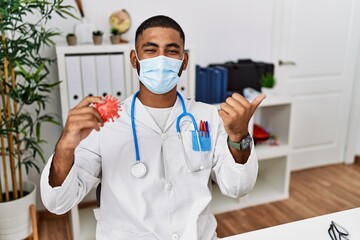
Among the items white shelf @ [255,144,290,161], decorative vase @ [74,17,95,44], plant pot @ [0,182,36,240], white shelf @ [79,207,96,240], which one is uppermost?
decorative vase @ [74,17,95,44]

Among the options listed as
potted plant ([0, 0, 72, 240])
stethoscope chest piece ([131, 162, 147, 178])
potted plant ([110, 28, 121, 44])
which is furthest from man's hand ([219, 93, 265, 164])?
potted plant ([110, 28, 121, 44])

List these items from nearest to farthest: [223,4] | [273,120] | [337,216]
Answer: [337,216] → [223,4] → [273,120]

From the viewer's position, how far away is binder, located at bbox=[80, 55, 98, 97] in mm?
2182

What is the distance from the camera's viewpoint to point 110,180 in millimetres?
1318

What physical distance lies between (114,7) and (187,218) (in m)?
1.70

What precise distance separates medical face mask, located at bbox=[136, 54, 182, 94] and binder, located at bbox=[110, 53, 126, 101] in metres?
0.92

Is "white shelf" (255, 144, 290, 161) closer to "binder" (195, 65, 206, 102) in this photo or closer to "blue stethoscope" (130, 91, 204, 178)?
"binder" (195, 65, 206, 102)

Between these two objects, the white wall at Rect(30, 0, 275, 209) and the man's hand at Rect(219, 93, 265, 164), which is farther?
the white wall at Rect(30, 0, 275, 209)

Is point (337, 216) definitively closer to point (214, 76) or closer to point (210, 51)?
point (214, 76)

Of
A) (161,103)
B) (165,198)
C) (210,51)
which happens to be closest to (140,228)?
(165,198)

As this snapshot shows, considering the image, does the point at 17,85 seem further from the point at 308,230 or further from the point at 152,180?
the point at 308,230

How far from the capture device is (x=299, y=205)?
287cm

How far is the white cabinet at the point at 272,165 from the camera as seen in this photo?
2.81 metres

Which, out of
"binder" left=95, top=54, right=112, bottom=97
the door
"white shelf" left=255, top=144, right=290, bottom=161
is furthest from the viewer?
the door
